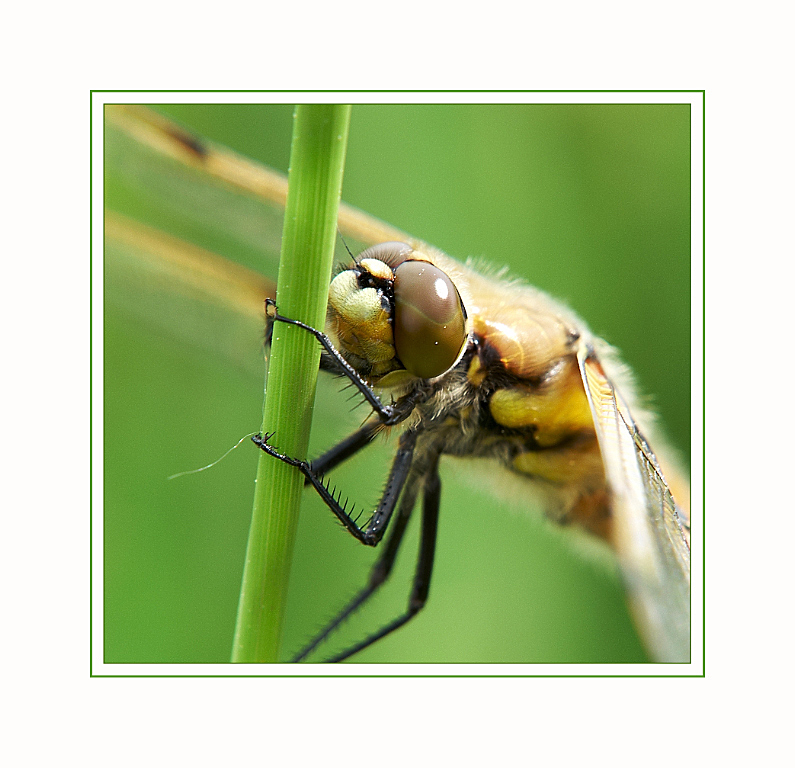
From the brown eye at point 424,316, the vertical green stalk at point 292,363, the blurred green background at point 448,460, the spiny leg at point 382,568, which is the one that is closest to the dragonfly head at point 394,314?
the brown eye at point 424,316

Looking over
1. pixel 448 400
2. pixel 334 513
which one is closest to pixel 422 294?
pixel 448 400

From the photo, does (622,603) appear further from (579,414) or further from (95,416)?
(95,416)

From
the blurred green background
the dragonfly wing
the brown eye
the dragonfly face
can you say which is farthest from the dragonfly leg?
the dragonfly wing

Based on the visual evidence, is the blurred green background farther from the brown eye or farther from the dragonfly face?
the brown eye

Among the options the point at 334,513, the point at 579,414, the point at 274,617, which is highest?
the point at 579,414

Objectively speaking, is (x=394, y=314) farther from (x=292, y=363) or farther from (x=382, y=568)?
(x=382, y=568)
